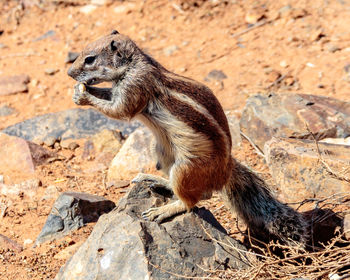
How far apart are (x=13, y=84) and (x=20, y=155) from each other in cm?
264

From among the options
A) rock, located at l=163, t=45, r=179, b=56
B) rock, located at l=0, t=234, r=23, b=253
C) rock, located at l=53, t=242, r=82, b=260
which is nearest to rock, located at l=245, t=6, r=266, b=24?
rock, located at l=163, t=45, r=179, b=56

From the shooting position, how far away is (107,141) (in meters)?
7.07

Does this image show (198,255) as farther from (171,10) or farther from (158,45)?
(171,10)

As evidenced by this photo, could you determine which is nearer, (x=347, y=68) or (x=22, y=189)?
(x=22, y=189)

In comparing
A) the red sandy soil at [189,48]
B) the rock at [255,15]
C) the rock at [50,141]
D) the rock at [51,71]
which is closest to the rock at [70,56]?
the red sandy soil at [189,48]

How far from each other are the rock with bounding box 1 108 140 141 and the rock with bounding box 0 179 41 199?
1220 mm

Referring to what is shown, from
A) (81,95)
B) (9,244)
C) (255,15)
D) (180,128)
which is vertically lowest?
(9,244)

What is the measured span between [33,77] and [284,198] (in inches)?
218

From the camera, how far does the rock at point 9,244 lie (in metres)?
5.08

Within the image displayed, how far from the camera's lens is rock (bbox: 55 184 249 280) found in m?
3.81

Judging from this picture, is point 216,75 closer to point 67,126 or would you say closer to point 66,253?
point 67,126

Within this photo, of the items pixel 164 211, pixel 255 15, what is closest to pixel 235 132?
pixel 164 211

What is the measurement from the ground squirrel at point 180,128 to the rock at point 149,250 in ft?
0.75

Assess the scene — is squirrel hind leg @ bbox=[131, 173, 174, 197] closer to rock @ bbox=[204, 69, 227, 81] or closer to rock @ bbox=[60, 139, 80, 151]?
rock @ bbox=[60, 139, 80, 151]
